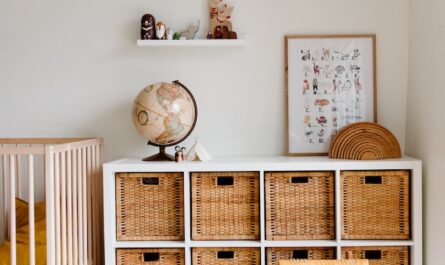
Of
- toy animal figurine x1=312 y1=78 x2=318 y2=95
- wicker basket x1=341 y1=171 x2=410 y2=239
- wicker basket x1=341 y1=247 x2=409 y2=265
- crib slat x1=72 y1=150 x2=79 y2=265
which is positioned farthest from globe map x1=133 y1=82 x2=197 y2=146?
wicker basket x1=341 y1=247 x2=409 y2=265

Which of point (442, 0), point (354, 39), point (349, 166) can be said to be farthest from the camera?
point (354, 39)

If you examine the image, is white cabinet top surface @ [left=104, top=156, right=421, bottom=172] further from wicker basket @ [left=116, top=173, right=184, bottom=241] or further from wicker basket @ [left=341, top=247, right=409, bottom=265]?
wicker basket @ [left=341, top=247, right=409, bottom=265]

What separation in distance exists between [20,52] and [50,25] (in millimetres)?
218

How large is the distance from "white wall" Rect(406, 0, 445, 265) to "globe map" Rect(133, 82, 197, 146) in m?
1.12

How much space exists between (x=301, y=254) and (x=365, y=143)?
61cm

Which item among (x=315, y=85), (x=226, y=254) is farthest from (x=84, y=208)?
(x=315, y=85)

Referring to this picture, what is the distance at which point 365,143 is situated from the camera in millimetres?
2371

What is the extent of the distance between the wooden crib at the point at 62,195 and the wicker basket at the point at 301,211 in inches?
33.9

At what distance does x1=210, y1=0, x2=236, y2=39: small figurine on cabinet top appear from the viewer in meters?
2.60

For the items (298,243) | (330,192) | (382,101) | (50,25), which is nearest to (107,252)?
(298,243)

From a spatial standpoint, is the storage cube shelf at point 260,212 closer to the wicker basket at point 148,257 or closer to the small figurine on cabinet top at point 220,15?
the wicker basket at point 148,257

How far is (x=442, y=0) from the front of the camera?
214 cm

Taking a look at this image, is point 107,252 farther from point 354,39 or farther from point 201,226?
point 354,39

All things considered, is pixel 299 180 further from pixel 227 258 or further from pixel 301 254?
pixel 227 258
